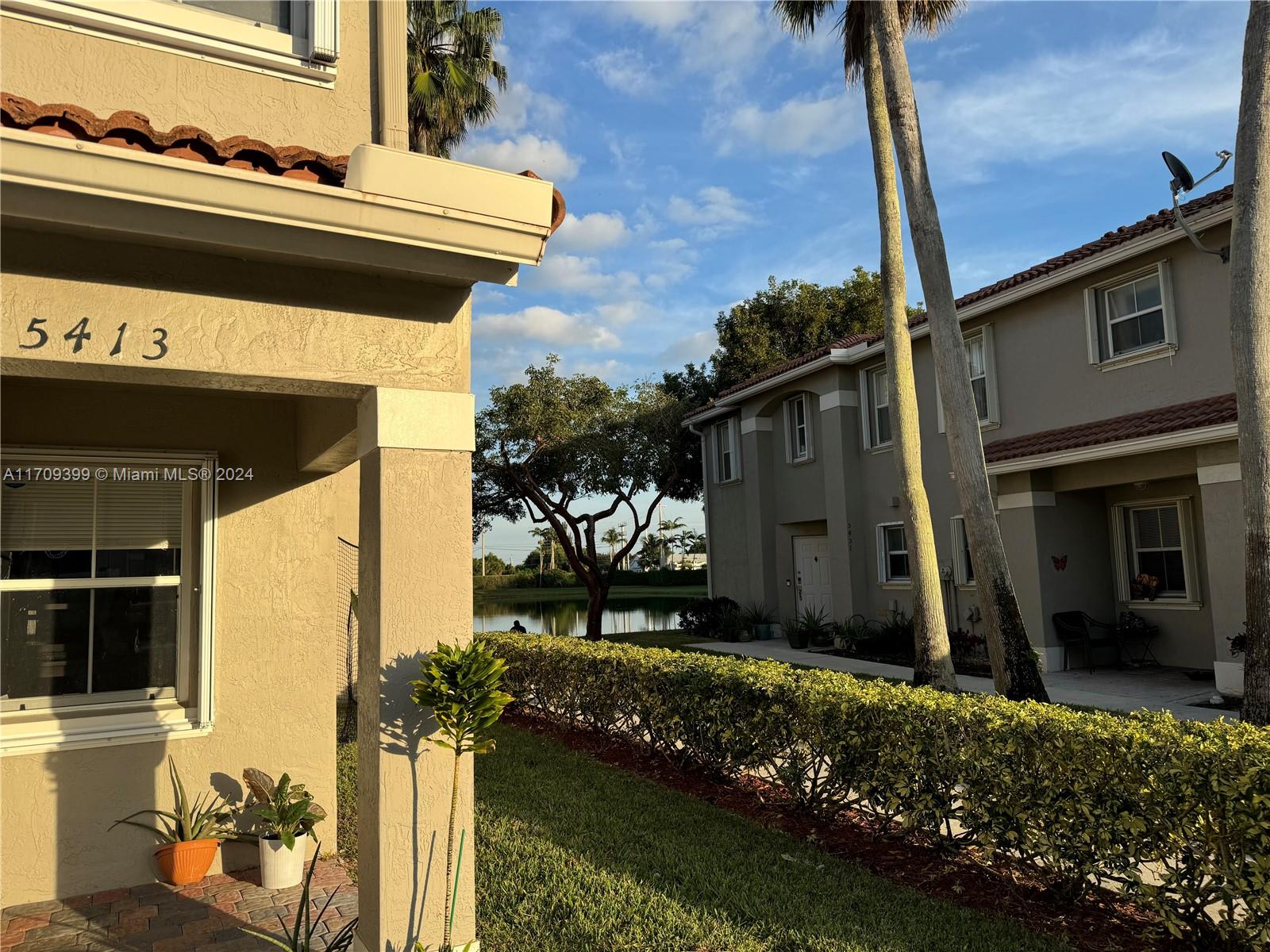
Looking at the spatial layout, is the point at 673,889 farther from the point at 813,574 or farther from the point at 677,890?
the point at 813,574

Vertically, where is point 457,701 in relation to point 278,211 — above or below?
below

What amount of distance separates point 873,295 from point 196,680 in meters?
30.6

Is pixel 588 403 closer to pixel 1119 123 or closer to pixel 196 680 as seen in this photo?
pixel 1119 123

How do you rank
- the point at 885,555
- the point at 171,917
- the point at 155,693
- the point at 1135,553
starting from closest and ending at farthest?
the point at 171,917, the point at 155,693, the point at 1135,553, the point at 885,555

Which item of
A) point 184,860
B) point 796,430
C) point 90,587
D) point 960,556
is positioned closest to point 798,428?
point 796,430

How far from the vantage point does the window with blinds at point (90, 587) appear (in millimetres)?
5395

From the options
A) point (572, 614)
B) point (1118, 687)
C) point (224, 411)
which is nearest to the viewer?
point (224, 411)

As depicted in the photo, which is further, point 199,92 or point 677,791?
point 677,791

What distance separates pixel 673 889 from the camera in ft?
→ 17.5

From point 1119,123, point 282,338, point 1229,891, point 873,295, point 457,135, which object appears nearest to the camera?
point 282,338

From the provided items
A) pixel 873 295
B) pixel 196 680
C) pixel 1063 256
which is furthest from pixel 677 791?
pixel 873 295

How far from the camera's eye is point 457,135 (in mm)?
18109

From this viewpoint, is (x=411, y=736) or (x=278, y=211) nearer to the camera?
(x=278, y=211)

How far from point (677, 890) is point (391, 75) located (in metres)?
5.15
